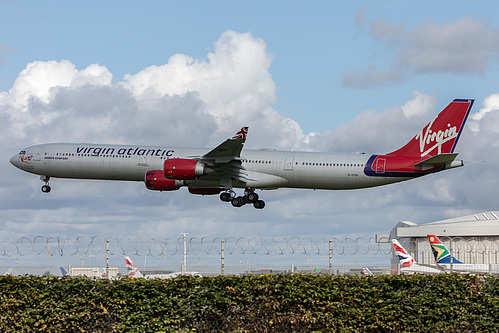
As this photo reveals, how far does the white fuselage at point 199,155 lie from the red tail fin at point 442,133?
10.1 ft

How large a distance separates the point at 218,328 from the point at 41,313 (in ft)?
15.1

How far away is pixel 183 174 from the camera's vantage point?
46.1 meters

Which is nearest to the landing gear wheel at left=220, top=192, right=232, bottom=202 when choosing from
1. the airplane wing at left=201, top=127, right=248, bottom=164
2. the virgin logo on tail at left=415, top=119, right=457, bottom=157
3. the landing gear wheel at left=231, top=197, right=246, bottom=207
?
the landing gear wheel at left=231, top=197, right=246, bottom=207

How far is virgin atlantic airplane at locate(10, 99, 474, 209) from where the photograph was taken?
1838 inches

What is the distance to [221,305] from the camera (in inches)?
613

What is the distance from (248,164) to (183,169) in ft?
20.4

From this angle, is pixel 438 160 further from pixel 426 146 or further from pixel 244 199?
pixel 244 199

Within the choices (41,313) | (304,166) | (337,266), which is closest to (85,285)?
(41,313)

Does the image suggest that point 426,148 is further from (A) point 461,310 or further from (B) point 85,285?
(B) point 85,285

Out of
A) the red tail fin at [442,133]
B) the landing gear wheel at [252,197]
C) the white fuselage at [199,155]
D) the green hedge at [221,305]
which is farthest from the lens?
the landing gear wheel at [252,197]

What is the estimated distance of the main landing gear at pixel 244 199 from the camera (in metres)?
50.3

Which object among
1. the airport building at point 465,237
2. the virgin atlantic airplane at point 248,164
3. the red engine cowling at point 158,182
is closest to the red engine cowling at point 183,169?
the virgin atlantic airplane at point 248,164

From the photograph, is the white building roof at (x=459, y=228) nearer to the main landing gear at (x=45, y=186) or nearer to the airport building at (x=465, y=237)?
the airport building at (x=465, y=237)

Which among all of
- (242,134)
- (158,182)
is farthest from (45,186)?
(242,134)
